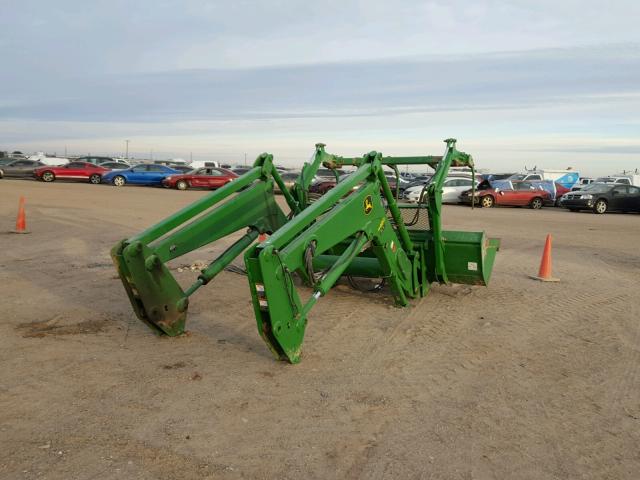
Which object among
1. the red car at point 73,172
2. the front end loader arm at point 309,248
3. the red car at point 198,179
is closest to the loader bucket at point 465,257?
the front end loader arm at point 309,248

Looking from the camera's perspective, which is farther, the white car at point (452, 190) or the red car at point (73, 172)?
the red car at point (73, 172)

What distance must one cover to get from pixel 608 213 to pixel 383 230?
22.7 metres

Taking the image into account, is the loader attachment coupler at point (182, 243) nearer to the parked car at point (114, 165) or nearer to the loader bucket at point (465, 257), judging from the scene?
the loader bucket at point (465, 257)

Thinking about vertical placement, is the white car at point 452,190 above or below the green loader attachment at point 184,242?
below

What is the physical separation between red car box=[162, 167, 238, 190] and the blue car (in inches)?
28.2

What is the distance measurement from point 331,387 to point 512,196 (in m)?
24.1

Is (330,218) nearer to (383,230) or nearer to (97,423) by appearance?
(383,230)

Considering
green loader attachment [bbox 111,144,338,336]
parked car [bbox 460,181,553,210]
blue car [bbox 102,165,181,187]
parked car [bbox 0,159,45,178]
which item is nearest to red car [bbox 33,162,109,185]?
blue car [bbox 102,165,181,187]

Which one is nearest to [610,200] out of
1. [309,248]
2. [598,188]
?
[598,188]

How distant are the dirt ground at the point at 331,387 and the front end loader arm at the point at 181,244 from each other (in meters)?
0.39

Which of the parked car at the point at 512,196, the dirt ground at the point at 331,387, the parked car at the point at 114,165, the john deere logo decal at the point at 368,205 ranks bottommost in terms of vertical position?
the parked car at the point at 512,196

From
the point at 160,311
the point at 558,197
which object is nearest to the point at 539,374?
the point at 160,311

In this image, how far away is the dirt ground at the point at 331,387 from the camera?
3621 millimetres

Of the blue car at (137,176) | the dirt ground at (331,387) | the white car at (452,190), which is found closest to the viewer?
the dirt ground at (331,387)
